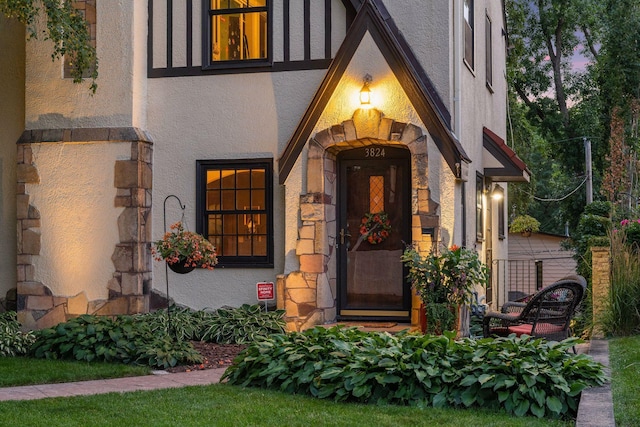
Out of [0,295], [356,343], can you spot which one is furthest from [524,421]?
[0,295]

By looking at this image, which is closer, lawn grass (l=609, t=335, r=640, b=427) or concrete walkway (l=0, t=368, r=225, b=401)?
lawn grass (l=609, t=335, r=640, b=427)

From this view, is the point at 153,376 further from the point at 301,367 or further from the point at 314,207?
the point at 314,207

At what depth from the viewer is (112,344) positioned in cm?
1053

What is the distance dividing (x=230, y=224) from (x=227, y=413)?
652 cm

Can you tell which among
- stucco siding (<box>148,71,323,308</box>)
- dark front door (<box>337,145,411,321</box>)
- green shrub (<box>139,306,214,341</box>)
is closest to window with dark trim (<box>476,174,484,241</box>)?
dark front door (<box>337,145,411,321</box>)

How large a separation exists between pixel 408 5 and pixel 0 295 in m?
7.37

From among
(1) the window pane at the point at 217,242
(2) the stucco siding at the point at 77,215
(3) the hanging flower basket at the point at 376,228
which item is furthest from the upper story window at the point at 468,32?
(2) the stucco siding at the point at 77,215

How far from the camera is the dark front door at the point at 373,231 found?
1284 centimetres

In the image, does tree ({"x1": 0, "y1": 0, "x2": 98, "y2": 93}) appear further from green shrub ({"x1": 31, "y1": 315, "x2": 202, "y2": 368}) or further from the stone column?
the stone column

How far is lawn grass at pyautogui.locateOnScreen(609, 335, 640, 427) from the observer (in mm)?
6254

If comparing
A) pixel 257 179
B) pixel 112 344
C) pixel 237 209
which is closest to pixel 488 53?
pixel 257 179

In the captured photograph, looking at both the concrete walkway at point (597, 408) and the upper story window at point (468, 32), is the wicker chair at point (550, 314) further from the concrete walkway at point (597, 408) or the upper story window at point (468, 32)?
the upper story window at point (468, 32)

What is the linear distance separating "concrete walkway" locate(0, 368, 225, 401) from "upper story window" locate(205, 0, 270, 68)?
210 inches

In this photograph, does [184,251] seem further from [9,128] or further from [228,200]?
[9,128]
